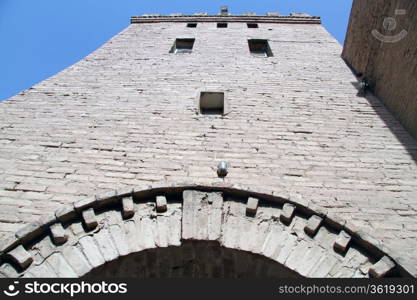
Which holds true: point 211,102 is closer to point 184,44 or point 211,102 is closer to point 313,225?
point 313,225

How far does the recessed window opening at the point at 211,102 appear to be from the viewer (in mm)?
5266

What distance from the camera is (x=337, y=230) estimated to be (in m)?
2.73

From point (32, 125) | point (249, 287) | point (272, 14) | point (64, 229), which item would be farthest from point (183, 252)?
point (272, 14)

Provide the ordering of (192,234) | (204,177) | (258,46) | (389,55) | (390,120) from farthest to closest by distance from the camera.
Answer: (258,46) < (389,55) < (390,120) < (204,177) < (192,234)

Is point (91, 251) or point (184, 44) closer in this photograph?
point (91, 251)

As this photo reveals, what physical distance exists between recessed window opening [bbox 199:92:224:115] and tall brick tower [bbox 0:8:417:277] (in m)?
0.02

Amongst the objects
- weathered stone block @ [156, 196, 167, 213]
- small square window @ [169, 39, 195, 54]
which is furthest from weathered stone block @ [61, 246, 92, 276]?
small square window @ [169, 39, 195, 54]

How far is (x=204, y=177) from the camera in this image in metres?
3.37

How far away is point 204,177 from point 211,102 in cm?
230

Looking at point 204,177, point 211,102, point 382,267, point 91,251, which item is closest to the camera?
point 382,267

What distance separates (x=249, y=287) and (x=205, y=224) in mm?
692

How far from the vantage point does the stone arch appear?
8.03 ft

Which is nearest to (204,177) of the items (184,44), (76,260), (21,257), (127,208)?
(127,208)

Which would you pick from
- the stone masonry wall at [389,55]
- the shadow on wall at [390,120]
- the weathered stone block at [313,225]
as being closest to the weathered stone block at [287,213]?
the weathered stone block at [313,225]
